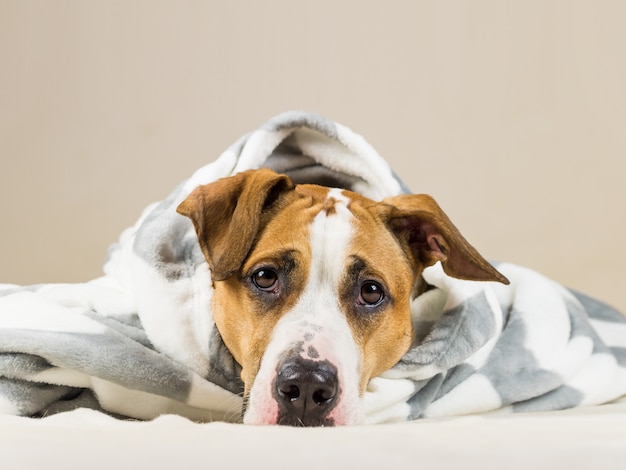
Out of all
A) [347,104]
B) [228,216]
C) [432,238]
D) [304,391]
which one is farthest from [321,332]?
[347,104]

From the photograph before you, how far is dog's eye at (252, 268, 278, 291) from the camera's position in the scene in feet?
4.69

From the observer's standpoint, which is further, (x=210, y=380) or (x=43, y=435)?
(x=210, y=380)

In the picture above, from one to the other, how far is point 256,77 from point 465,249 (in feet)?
5.77

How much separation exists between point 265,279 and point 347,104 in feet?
5.74

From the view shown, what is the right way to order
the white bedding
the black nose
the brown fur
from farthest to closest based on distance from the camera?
the brown fur
the black nose
the white bedding

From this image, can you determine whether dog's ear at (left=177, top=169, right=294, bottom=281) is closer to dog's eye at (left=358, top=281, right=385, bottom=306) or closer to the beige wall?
dog's eye at (left=358, top=281, right=385, bottom=306)

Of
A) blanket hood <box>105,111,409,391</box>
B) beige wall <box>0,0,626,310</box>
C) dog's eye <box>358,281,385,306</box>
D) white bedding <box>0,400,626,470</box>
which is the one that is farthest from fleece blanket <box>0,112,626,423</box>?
beige wall <box>0,0,626,310</box>

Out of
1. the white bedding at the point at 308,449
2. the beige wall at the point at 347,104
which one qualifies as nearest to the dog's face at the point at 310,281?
the white bedding at the point at 308,449

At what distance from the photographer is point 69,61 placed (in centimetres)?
308

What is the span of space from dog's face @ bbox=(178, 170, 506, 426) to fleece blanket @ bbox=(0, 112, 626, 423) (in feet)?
0.27

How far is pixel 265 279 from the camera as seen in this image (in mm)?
1434

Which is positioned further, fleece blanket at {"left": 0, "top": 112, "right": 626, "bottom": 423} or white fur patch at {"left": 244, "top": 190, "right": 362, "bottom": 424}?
fleece blanket at {"left": 0, "top": 112, "right": 626, "bottom": 423}

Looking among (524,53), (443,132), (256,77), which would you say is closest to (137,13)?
(256,77)

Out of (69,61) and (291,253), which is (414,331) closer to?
(291,253)
